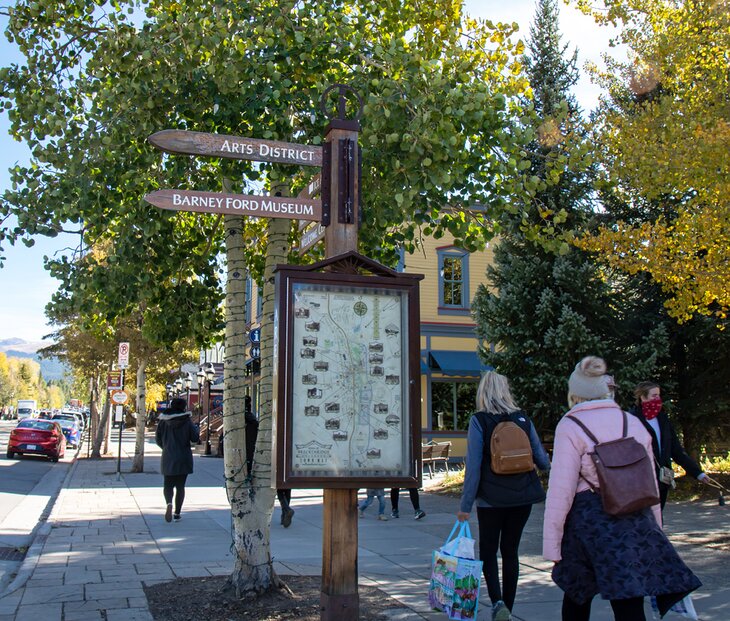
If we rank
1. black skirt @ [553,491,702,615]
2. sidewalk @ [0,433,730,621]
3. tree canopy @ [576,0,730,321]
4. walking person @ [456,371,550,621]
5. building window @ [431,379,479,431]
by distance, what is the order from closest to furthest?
1. black skirt @ [553,491,702,615]
2. walking person @ [456,371,550,621]
3. sidewalk @ [0,433,730,621]
4. tree canopy @ [576,0,730,321]
5. building window @ [431,379,479,431]

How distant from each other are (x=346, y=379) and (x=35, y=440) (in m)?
25.3

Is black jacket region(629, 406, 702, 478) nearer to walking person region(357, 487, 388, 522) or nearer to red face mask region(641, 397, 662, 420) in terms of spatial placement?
red face mask region(641, 397, 662, 420)

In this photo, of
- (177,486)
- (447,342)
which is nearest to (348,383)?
(177,486)

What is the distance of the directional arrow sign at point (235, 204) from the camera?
4953mm

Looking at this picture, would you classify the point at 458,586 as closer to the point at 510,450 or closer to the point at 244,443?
the point at 510,450

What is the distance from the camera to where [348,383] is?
479 cm

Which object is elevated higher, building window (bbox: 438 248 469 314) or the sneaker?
building window (bbox: 438 248 469 314)

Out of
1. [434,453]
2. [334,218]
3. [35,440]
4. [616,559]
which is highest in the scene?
[334,218]

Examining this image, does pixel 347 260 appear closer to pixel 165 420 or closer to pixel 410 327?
pixel 410 327

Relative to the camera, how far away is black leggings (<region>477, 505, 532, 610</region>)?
18.8 feet

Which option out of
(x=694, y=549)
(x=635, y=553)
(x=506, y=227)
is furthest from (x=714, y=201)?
(x=635, y=553)

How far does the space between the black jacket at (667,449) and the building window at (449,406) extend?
17.1 m

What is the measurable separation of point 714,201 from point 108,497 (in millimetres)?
11716

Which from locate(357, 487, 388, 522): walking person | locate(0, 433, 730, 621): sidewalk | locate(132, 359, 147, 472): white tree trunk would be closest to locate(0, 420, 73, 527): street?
locate(0, 433, 730, 621): sidewalk
